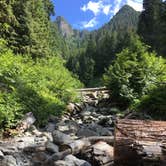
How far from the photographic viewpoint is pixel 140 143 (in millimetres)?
7223

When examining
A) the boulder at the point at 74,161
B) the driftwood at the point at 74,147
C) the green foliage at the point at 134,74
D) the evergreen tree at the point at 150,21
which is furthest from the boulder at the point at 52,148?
the evergreen tree at the point at 150,21

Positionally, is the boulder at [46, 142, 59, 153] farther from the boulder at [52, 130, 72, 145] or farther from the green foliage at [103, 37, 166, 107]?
the green foliage at [103, 37, 166, 107]

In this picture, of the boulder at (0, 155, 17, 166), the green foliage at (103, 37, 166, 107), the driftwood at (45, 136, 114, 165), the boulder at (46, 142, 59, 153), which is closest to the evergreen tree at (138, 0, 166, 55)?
the green foliage at (103, 37, 166, 107)

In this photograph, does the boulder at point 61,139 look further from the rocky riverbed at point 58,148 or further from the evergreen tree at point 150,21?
the evergreen tree at point 150,21

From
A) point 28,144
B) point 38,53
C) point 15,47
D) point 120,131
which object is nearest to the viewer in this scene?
point 120,131

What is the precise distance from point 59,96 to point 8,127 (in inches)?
279

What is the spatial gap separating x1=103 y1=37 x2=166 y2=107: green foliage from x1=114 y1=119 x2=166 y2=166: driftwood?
10156 mm

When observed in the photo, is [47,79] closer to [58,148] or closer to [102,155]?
[58,148]

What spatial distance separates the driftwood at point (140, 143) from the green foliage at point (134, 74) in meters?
10.2

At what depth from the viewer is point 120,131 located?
7812 mm

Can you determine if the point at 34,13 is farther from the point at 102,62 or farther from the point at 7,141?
the point at 102,62

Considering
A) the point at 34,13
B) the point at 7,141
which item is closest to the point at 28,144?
the point at 7,141

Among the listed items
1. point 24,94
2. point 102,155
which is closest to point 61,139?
point 102,155

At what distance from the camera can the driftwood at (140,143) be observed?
22.6ft
